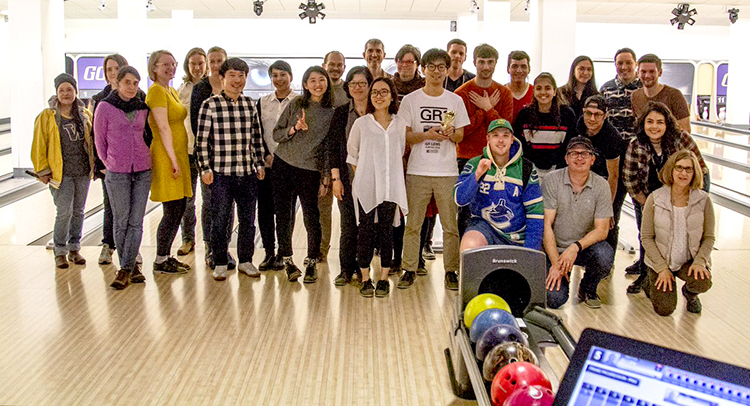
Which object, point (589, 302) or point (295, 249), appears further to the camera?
point (295, 249)

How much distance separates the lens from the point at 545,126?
4035 mm

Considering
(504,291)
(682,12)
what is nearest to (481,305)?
(504,291)

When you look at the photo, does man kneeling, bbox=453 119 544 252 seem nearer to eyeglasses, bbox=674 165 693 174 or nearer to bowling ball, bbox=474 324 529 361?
eyeglasses, bbox=674 165 693 174

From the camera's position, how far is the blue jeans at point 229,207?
13.5ft

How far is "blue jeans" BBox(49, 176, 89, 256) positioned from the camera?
445 cm

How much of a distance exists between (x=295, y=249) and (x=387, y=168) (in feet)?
5.15

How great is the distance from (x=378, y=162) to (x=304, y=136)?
476 mm

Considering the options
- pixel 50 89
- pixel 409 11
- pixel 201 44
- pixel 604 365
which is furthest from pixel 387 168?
pixel 201 44

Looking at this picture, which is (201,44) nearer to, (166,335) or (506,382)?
(166,335)

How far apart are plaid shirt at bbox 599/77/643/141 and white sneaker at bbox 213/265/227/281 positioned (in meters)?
2.48

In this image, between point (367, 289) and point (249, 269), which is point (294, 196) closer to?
point (249, 269)

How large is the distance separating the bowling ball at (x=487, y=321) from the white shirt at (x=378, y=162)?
1.45 metres

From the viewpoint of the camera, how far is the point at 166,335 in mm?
3434

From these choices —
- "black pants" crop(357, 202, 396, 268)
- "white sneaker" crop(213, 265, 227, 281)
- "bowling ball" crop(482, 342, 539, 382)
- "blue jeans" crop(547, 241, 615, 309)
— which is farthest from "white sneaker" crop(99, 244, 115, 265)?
"bowling ball" crop(482, 342, 539, 382)
